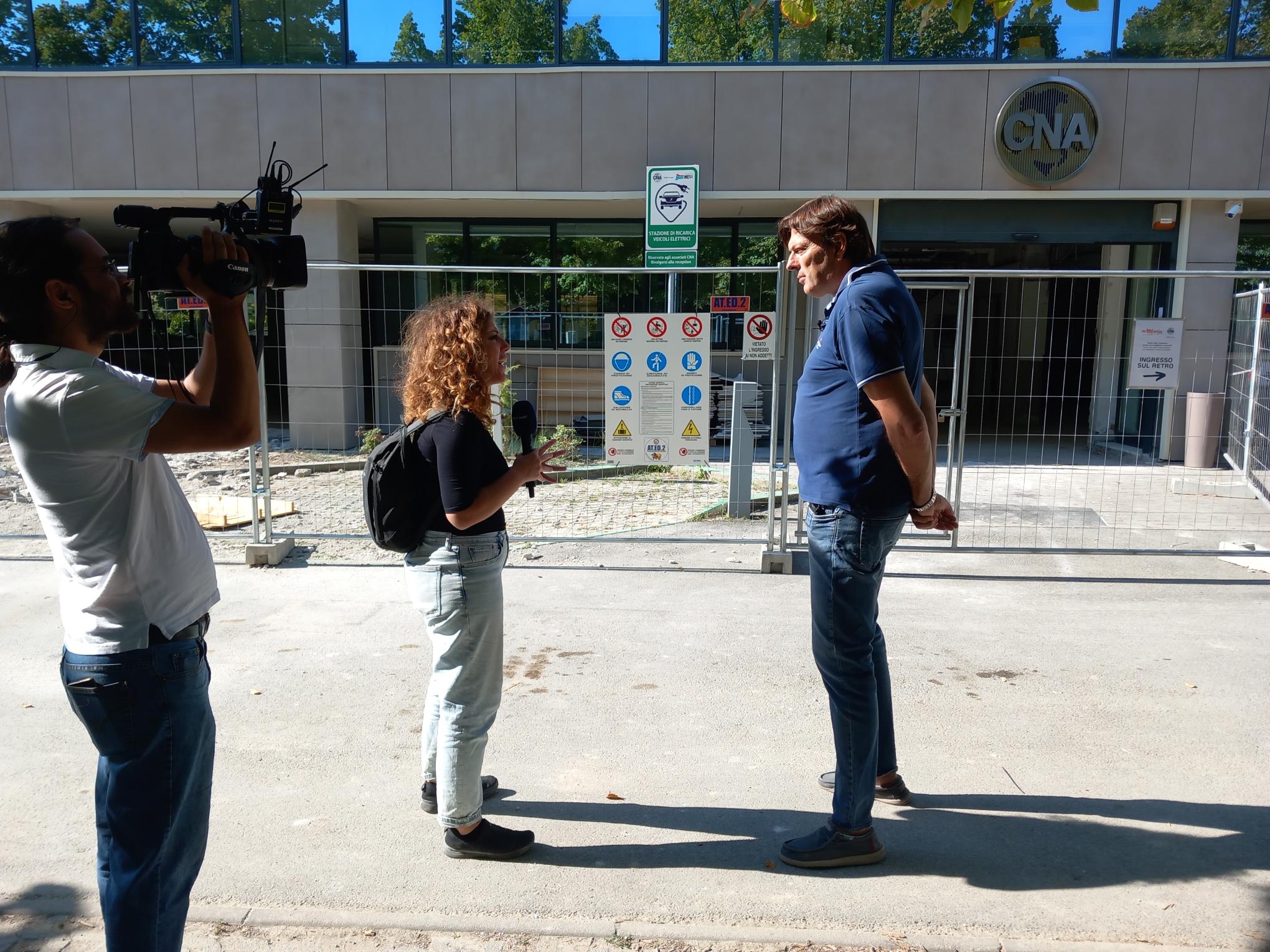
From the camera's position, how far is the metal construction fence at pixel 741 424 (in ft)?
23.0

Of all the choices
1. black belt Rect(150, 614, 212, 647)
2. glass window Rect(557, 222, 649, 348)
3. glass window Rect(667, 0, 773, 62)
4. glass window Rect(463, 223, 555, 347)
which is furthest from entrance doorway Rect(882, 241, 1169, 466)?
black belt Rect(150, 614, 212, 647)

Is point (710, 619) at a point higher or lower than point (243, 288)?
lower

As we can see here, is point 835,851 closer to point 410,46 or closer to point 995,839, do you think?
point 995,839

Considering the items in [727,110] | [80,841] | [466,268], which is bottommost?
[80,841]

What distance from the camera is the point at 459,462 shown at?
2.88 metres

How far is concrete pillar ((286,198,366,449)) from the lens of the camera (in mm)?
11695

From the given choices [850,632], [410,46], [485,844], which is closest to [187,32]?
[410,46]

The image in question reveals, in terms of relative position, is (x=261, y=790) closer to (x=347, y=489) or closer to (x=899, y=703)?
(x=899, y=703)

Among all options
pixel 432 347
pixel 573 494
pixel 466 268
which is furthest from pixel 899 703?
pixel 573 494

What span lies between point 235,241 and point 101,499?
2.23 feet

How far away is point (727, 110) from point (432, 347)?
10.5 metres

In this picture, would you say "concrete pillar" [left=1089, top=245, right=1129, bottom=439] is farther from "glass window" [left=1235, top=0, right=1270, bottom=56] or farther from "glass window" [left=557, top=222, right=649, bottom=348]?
"glass window" [left=557, top=222, right=649, bottom=348]

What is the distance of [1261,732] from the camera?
4090mm

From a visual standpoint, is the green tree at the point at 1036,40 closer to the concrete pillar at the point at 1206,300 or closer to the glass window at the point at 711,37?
the concrete pillar at the point at 1206,300
